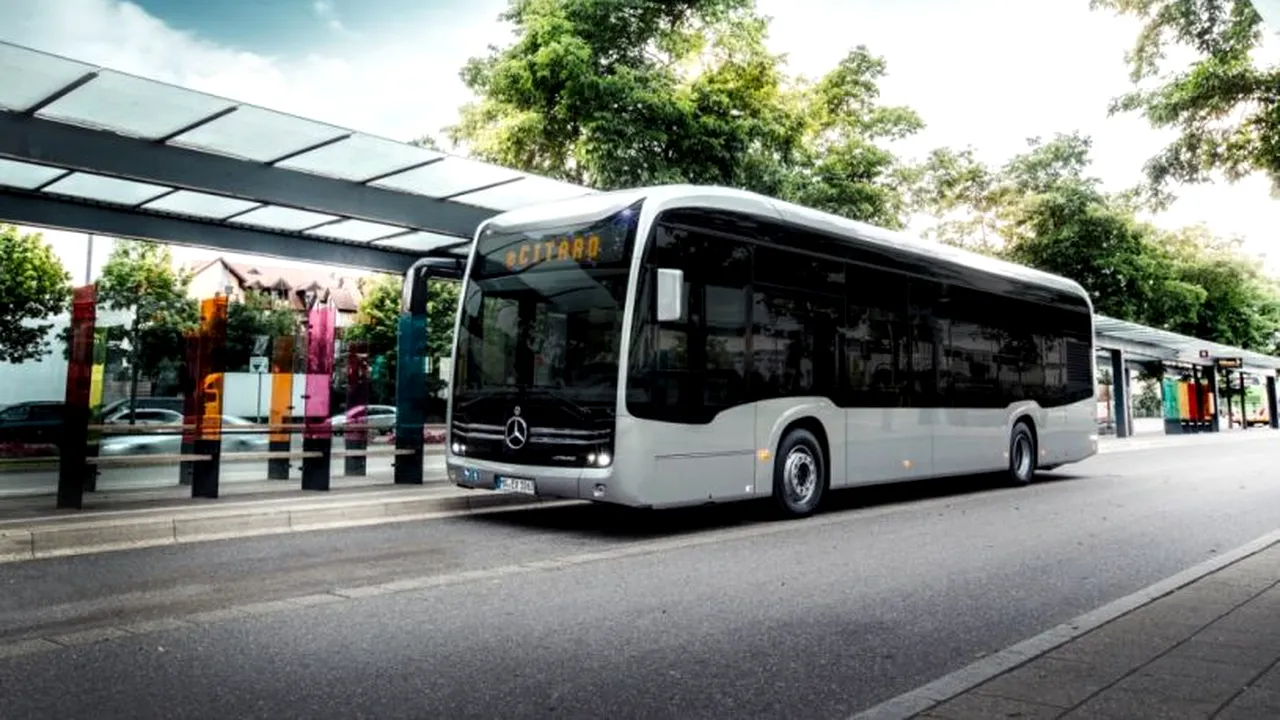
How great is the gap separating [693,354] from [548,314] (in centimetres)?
143

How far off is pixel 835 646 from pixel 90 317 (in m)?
8.51

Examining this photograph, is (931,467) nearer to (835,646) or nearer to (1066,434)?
(1066,434)

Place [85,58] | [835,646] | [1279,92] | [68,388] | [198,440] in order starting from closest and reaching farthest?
[835,646] < [85,58] < [68,388] < [198,440] < [1279,92]

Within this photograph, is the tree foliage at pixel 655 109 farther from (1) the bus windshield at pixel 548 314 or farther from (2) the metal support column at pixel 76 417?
(2) the metal support column at pixel 76 417

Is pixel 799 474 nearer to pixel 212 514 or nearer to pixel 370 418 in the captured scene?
pixel 212 514

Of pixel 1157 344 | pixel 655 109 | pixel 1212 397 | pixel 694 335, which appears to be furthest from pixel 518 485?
pixel 1212 397

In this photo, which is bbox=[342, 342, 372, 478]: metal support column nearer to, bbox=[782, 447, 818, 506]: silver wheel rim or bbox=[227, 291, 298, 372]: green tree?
bbox=[782, 447, 818, 506]: silver wheel rim

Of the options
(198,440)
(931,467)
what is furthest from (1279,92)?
(198,440)

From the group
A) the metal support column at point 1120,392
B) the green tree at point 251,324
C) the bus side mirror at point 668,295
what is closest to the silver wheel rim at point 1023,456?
the bus side mirror at point 668,295

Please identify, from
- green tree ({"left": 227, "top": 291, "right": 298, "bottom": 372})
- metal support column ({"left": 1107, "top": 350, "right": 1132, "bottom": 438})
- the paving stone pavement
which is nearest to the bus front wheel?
the paving stone pavement

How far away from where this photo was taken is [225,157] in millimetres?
10602

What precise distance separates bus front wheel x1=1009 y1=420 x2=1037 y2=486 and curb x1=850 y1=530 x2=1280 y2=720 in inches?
286

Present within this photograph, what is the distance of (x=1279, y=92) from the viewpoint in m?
13.5

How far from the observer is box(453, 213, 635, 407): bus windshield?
8.32 metres
